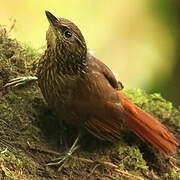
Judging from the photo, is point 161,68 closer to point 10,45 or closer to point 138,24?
point 138,24

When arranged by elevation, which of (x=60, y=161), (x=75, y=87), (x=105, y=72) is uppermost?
(x=105, y=72)

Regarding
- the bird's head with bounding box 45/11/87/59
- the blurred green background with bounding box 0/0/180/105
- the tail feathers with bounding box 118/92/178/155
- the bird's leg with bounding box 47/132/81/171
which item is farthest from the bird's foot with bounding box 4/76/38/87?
the blurred green background with bounding box 0/0/180/105

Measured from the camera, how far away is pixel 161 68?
243 inches

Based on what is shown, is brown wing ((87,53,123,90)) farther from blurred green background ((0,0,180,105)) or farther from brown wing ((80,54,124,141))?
blurred green background ((0,0,180,105))

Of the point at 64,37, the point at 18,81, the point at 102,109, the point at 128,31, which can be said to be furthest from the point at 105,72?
the point at 128,31

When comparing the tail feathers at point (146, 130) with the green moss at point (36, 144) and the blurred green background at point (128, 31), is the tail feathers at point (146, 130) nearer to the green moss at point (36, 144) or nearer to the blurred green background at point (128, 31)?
the green moss at point (36, 144)

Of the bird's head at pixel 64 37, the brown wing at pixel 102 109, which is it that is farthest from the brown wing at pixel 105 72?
the bird's head at pixel 64 37

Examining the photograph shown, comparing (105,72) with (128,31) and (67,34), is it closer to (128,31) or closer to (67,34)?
(67,34)

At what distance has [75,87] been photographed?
3.43m

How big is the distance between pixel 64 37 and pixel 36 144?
72cm

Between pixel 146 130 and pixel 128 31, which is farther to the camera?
pixel 128 31

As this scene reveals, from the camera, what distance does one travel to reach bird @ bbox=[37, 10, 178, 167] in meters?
3.41

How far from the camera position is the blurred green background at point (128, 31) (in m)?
5.94

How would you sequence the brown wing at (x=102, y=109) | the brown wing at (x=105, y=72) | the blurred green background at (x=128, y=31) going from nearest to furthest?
1. the brown wing at (x=102, y=109)
2. the brown wing at (x=105, y=72)
3. the blurred green background at (x=128, y=31)
